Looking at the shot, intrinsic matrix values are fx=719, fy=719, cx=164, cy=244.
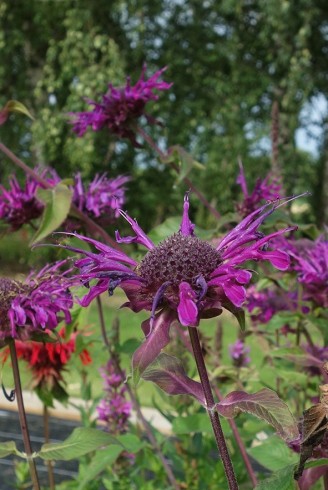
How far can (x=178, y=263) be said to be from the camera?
65cm

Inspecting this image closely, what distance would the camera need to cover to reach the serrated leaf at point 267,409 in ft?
1.94

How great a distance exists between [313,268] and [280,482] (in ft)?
1.72

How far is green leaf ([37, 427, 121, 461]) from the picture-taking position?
876mm

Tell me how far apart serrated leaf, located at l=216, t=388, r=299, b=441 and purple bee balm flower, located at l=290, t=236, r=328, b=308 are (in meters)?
0.48

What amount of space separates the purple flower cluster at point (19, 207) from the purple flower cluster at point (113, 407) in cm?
45

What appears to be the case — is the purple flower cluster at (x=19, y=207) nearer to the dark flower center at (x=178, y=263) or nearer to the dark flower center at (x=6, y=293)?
the dark flower center at (x=6, y=293)

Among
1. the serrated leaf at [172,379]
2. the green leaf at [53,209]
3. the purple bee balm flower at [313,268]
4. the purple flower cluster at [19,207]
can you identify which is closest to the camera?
the serrated leaf at [172,379]

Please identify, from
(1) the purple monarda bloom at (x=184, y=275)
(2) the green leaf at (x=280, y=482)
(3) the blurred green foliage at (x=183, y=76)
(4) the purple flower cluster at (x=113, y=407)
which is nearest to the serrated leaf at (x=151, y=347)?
(1) the purple monarda bloom at (x=184, y=275)

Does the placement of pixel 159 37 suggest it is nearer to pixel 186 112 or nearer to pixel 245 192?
pixel 186 112

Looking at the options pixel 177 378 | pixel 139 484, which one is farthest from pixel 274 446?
pixel 139 484

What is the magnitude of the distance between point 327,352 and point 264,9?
20.4ft

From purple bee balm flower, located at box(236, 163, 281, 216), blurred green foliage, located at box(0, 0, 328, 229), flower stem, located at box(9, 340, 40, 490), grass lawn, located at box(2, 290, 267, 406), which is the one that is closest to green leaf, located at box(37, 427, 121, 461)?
flower stem, located at box(9, 340, 40, 490)

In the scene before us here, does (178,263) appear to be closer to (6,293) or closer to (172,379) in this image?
(172,379)

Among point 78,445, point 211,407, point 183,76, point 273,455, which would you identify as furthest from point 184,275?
point 183,76
